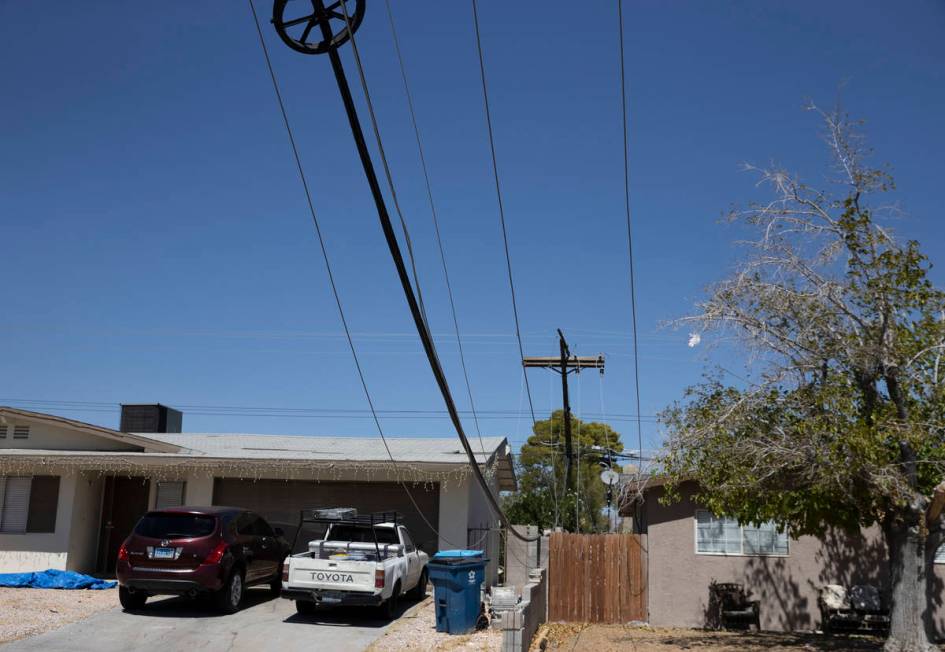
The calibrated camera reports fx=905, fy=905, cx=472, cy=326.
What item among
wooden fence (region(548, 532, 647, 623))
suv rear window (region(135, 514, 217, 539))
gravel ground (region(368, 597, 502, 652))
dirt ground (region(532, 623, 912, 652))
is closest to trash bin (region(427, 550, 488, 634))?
gravel ground (region(368, 597, 502, 652))

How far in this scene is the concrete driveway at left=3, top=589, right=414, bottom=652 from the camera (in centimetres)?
1253

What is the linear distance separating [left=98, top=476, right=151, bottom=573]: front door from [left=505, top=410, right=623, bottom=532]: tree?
55.9 ft

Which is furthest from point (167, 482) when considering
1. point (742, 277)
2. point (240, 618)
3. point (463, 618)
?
point (742, 277)

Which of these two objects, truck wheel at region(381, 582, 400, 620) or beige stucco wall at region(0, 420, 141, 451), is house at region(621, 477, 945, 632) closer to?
truck wheel at region(381, 582, 400, 620)

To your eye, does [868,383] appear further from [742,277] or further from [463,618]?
[463,618]

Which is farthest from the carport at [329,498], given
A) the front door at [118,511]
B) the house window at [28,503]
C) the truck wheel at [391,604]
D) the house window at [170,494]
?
the truck wheel at [391,604]

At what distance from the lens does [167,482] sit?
71.8 feet

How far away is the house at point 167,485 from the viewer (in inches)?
784

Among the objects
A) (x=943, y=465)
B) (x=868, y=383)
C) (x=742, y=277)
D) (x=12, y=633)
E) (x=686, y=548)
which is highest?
(x=742, y=277)

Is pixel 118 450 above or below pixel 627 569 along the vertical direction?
above

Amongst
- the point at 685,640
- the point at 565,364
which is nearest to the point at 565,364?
the point at 565,364

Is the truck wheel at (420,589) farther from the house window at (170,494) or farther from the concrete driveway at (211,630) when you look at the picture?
the house window at (170,494)

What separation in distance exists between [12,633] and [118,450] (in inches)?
372

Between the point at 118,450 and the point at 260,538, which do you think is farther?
the point at 118,450
